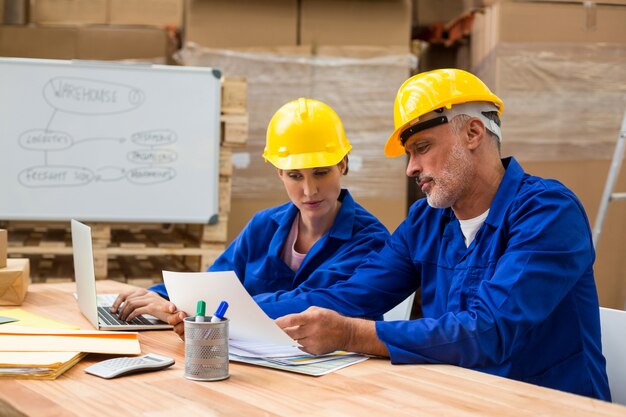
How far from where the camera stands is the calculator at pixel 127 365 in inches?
72.9

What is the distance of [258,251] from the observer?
321 cm

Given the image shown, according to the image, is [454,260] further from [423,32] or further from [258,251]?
[423,32]

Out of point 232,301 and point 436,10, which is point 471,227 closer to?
point 232,301

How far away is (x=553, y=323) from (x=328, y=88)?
11.7 feet

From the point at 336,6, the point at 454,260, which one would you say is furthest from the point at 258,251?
the point at 336,6

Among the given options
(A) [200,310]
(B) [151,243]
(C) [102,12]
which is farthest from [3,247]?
(C) [102,12]

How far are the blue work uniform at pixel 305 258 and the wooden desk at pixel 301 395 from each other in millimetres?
855

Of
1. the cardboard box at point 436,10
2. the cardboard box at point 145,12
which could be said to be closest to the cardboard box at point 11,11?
the cardboard box at point 145,12

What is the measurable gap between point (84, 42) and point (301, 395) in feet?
14.4

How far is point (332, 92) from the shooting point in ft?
18.1

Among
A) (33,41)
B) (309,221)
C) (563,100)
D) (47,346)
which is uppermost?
(33,41)

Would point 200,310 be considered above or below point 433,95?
below

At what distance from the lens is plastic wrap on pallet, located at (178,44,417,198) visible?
5422mm

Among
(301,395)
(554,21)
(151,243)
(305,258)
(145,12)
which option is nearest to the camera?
(301,395)
